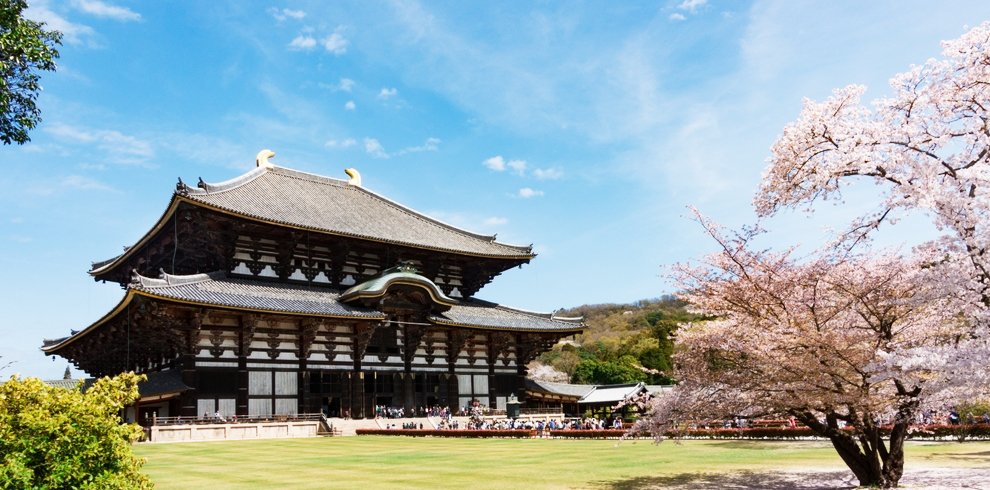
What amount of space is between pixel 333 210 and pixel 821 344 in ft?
120

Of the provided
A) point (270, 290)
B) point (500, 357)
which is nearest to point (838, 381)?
point (270, 290)

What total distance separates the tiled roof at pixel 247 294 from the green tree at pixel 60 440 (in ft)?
80.3

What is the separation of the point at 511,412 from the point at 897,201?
1357 inches

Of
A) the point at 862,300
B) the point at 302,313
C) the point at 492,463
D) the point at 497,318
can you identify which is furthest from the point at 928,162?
the point at 497,318

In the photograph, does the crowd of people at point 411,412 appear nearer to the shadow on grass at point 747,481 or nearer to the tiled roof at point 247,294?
the tiled roof at point 247,294

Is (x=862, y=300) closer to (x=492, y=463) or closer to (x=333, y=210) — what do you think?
(x=492, y=463)

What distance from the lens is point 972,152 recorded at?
1170 centimetres

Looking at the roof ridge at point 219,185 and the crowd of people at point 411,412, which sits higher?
the roof ridge at point 219,185

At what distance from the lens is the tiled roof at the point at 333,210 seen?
3931cm

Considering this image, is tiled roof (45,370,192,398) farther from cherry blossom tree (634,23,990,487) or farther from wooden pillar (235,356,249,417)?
cherry blossom tree (634,23,990,487)

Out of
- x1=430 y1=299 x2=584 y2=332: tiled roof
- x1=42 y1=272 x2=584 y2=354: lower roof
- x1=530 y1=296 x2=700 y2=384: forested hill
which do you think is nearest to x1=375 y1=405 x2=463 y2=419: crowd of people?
x1=42 y1=272 x2=584 y2=354: lower roof

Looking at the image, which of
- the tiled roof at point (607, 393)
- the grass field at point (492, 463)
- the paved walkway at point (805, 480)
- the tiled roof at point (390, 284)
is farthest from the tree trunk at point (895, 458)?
the tiled roof at point (607, 393)

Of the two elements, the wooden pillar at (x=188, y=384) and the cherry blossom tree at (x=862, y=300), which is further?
the wooden pillar at (x=188, y=384)

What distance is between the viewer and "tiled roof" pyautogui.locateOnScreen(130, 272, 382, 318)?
105ft
